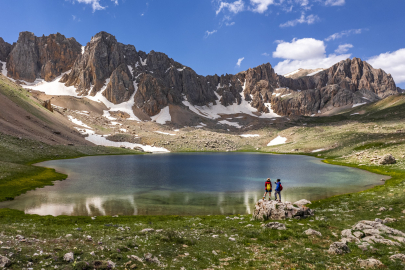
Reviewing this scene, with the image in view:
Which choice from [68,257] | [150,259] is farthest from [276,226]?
[68,257]

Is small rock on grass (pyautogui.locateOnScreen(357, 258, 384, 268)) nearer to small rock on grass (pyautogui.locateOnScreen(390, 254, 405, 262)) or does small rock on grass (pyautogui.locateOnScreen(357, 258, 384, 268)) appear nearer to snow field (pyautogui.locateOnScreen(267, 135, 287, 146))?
small rock on grass (pyautogui.locateOnScreen(390, 254, 405, 262))

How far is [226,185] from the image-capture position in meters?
42.9

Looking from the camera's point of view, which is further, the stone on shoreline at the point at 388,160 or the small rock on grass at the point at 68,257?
the stone on shoreline at the point at 388,160

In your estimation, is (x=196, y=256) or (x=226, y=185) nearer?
(x=196, y=256)

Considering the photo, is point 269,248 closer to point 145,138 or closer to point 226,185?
point 226,185

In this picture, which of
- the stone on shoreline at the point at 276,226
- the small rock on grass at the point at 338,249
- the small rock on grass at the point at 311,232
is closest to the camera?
the small rock on grass at the point at 338,249

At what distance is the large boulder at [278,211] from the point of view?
22.2 meters

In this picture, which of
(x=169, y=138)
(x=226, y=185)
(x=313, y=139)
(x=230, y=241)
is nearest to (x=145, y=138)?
(x=169, y=138)

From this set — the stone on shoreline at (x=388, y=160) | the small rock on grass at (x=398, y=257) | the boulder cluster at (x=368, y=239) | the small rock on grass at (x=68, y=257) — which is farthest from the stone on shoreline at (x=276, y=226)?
the stone on shoreline at (x=388, y=160)

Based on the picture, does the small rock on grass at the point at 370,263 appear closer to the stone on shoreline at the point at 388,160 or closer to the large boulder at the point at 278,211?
the large boulder at the point at 278,211

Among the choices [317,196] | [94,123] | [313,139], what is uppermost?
[94,123]

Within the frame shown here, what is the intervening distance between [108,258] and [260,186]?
110 ft

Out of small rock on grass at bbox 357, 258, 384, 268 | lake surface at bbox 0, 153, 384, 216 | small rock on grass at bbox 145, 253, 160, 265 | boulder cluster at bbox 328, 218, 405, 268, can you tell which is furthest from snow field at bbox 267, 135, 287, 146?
small rock on grass at bbox 145, 253, 160, 265

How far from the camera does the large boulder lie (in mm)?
22203
